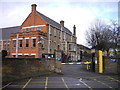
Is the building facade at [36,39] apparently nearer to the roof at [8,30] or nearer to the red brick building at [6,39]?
the red brick building at [6,39]

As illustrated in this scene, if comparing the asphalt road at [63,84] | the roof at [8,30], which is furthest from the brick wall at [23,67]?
the roof at [8,30]

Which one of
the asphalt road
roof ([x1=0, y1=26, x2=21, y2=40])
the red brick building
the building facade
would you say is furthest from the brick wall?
roof ([x1=0, y1=26, x2=21, y2=40])

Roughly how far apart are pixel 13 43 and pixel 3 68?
24590 mm

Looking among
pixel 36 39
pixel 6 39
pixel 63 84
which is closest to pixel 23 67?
pixel 63 84

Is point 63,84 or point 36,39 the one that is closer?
point 63,84

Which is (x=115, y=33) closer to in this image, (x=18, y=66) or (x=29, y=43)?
(x=29, y=43)

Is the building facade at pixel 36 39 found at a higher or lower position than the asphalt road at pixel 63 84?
higher

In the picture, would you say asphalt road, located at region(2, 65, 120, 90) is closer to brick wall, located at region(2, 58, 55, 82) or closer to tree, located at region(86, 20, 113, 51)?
brick wall, located at region(2, 58, 55, 82)

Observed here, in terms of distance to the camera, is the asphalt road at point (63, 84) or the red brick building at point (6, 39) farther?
the red brick building at point (6, 39)

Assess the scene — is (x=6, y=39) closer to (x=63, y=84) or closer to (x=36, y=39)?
(x=36, y=39)

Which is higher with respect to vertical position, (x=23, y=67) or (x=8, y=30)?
(x=8, y=30)

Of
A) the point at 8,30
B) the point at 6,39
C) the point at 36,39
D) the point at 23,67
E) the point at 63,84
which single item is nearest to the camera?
the point at 63,84

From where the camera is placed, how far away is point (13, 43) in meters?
33.7

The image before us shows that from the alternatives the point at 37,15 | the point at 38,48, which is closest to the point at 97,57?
the point at 38,48
